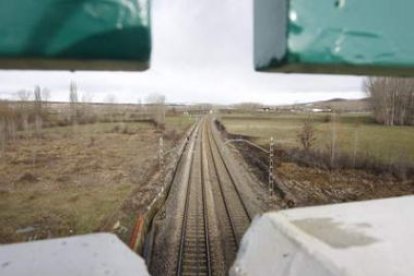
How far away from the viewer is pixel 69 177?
27.7 metres

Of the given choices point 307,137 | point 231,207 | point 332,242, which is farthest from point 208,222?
point 307,137

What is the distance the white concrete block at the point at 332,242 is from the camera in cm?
145

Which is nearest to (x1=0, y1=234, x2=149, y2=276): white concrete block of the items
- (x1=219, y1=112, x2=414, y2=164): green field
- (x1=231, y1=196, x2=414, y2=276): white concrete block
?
(x1=231, y1=196, x2=414, y2=276): white concrete block

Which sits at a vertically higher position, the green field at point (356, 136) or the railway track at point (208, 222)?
the green field at point (356, 136)

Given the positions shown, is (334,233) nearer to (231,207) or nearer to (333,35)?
(333,35)

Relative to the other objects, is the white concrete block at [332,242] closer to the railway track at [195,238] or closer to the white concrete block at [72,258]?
the white concrete block at [72,258]

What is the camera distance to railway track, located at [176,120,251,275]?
10.8 m

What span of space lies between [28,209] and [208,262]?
13464 millimetres

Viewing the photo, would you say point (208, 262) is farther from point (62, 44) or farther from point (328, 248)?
point (62, 44)

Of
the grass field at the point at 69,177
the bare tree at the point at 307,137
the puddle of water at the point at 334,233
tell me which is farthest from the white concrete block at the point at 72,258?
the bare tree at the point at 307,137

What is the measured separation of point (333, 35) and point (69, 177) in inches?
1138

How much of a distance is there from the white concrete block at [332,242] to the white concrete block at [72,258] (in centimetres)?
51

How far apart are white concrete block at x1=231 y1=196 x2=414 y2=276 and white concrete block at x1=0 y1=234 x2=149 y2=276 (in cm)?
51

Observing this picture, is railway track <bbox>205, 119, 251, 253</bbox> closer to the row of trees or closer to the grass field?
the grass field
